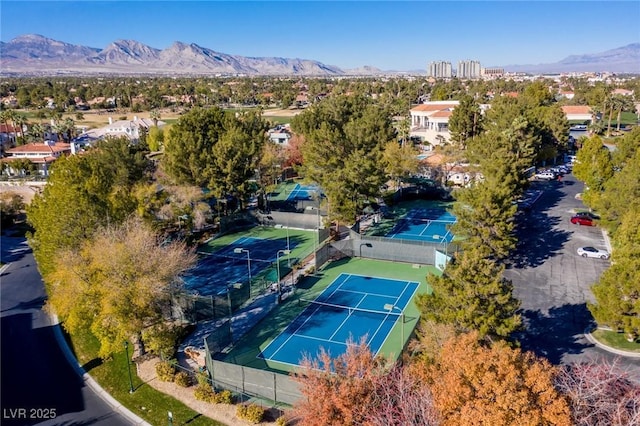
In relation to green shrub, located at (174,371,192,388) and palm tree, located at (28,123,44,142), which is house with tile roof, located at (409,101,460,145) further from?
palm tree, located at (28,123,44,142)

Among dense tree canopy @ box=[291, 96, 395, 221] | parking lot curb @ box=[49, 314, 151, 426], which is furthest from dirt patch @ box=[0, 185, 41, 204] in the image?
parking lot curb @ box=[49, 314, 151, 426]

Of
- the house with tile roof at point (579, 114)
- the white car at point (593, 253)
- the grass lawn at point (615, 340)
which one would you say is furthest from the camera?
the house with tile roof at point (579, 114)

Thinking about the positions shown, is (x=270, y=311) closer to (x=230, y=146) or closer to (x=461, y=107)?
(x=230, y=146)

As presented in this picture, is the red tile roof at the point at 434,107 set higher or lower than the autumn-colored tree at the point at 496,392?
higher

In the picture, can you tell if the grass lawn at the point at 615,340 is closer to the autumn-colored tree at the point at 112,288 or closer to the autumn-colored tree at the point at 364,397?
the autumn-colored tree at the point at 364,397

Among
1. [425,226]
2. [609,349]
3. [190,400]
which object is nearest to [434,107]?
[425,226]

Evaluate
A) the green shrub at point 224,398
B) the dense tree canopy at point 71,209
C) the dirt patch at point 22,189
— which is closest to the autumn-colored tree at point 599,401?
the green shrub at point 224,398

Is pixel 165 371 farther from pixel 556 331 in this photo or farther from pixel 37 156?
pixel 37 156
